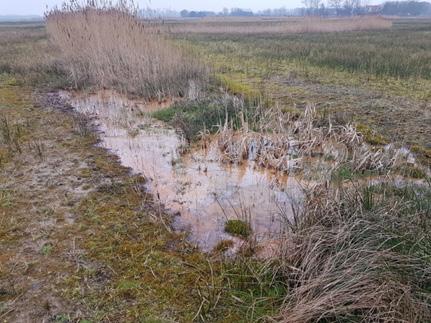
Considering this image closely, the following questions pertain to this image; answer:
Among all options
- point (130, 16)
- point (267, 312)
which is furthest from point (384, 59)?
point (267, 312)

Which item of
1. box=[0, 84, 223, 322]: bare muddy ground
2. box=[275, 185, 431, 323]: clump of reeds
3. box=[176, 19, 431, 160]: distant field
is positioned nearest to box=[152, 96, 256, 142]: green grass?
box=[176, 19, 431, 160]: distant field

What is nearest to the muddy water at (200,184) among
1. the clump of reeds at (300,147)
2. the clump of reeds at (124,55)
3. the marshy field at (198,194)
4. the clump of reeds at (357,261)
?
the marshy field at (198,194)

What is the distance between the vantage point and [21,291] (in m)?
2.72

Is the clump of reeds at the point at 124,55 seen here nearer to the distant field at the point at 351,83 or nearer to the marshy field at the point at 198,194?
the marshy field at the point at 198,194

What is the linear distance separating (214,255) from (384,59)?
1069 cm

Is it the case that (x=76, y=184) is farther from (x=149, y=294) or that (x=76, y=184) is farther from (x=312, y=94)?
(x=312, y=94)

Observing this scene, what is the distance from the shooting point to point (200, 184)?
180 inches

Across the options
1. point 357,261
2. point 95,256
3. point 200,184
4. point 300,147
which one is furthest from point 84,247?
point 300,147

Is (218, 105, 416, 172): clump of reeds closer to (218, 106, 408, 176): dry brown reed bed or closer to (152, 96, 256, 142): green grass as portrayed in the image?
(218, 106, 408, 176): dry brown reed bed

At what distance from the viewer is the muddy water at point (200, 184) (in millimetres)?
3654

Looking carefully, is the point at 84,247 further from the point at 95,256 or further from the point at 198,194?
the point at 198,194

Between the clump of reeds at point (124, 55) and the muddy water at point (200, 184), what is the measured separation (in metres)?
1.84

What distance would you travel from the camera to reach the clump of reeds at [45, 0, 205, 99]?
848cm

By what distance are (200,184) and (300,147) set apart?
1.64m
